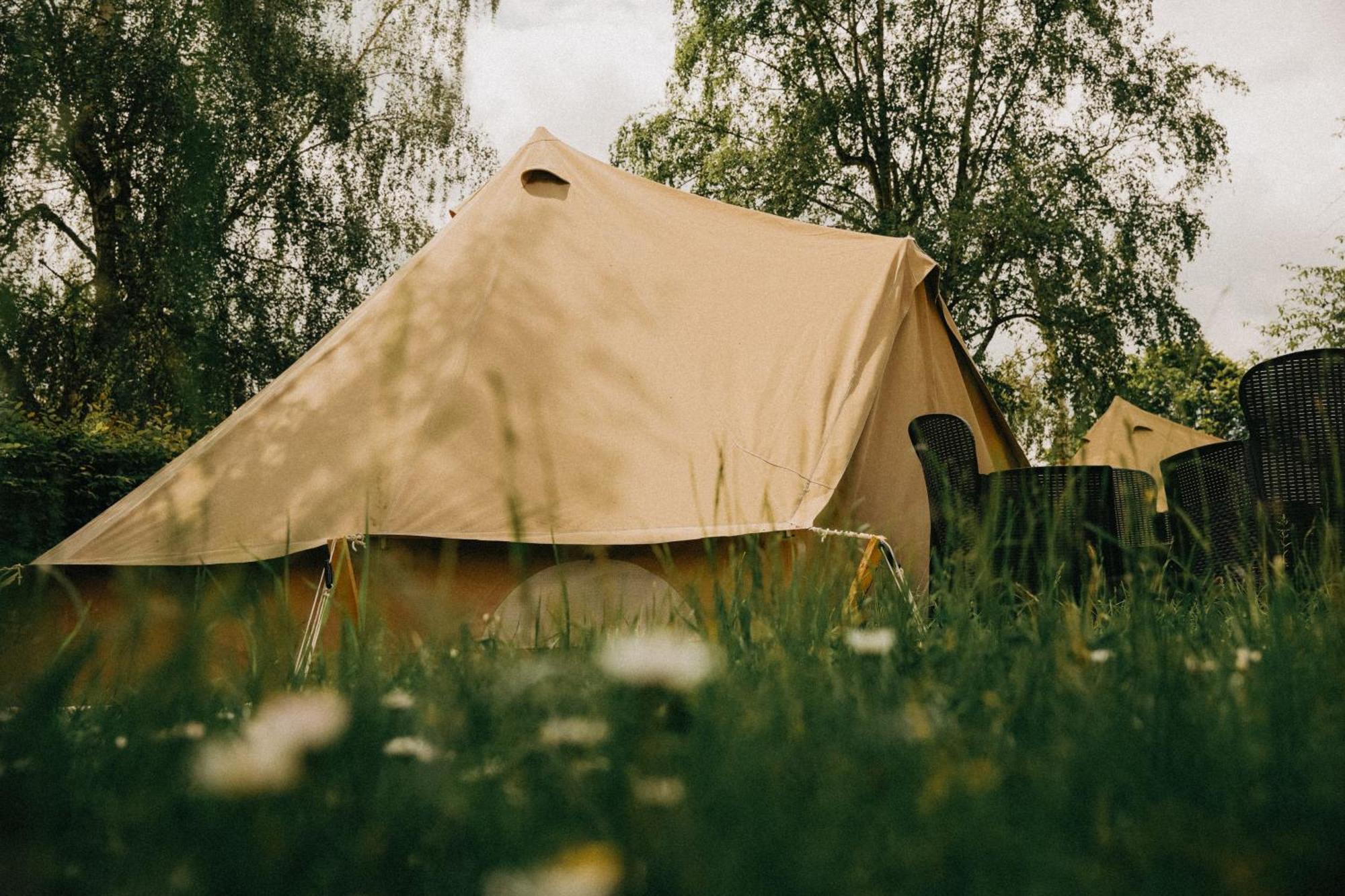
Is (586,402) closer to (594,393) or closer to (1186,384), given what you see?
(594,393)

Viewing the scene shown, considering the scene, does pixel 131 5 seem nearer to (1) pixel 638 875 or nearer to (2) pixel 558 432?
(2) pixel 558 432

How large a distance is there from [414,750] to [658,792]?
254mm

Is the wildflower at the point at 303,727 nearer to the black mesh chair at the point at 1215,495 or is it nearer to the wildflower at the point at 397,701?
the wildflower at the point at 397,701

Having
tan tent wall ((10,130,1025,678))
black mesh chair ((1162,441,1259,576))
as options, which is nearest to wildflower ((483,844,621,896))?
tan tent wall ((10,130,1025,678))

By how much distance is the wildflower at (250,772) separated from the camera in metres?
0.58

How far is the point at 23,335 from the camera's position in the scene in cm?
882

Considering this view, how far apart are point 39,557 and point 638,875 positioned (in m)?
3.22

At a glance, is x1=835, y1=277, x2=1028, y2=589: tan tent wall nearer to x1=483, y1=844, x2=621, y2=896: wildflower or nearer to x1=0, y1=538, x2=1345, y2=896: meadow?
x1=0, y1=538, x2=1345, y2=896: meadow

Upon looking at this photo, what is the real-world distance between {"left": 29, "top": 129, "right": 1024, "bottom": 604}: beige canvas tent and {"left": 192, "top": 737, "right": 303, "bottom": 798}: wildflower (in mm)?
1927

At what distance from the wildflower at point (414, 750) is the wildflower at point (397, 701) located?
0.39 feet

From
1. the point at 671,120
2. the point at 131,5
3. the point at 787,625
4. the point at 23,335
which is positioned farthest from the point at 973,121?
the point at 787,625

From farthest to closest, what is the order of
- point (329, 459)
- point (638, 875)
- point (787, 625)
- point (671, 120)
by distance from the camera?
1. point (671, 120)
2. point (329, 459)
3. point (787, 625)
4. point (638, 875)

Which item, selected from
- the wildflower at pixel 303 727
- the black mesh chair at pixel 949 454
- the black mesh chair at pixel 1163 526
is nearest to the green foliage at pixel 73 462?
the black mesh chair at pixel 949 454

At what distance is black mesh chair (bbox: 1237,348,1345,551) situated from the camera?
2.92m
